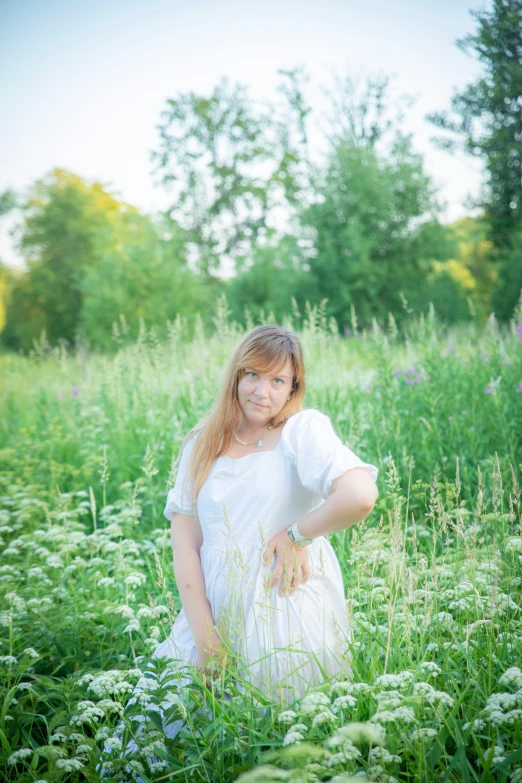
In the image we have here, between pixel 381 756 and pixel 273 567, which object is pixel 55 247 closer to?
pixel 273 567

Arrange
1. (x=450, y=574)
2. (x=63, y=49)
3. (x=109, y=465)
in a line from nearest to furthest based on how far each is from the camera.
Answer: (x=450, y=574) < (x=109, y=465) < (x=63, y=49)

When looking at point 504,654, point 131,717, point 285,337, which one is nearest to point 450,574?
point 504,654

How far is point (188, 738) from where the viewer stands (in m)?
1.93

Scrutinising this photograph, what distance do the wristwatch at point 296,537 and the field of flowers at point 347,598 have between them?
0.17 meters

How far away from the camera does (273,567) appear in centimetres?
228

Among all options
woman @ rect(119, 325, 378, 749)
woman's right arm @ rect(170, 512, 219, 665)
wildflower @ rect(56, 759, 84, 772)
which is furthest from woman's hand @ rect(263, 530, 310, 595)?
wildflower @ rect(56, 759, 84, 772)

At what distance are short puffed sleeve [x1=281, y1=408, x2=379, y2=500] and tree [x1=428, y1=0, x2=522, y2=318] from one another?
10.7 metres

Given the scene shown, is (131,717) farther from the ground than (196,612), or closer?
closer

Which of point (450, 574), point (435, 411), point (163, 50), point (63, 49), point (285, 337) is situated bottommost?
point (450, 574)

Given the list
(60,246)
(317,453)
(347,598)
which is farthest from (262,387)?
(60,246)

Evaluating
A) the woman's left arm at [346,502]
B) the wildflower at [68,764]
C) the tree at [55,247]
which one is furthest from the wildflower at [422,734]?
the tree at [55,247]

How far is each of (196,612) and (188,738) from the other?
457 mm

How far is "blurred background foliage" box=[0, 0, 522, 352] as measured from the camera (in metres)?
16.3

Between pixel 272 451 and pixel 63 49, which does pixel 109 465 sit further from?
pixel 63 49
